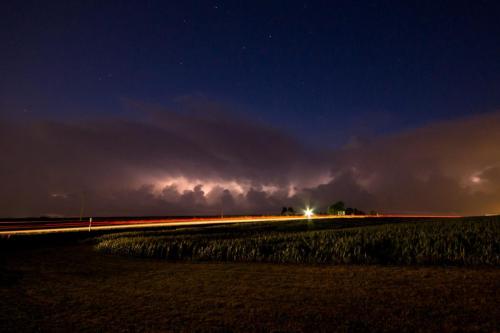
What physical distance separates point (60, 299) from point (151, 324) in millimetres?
3186

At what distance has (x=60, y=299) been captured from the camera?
24.5ft

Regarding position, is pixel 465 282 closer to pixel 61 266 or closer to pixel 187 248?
pixel 187 248

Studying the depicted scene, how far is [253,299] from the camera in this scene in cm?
731

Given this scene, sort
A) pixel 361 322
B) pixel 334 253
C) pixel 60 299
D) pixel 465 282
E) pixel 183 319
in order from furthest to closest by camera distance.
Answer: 1. pixel 334 253
2. pixel 465 282
3. pixel 60 299
4. pixel 183 319
5. pixel 361 322

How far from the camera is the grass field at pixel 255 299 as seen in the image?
5.64 meters

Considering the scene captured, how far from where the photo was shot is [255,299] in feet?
24.0

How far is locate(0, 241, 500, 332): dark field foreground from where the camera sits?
565 centimetres

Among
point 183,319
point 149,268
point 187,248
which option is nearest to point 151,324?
point 183,319

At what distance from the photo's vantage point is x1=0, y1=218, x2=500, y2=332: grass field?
5.64 metres

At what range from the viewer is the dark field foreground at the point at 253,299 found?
223 inches

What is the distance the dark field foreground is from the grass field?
2 centimetres

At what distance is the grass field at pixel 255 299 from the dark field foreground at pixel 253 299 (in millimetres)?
20

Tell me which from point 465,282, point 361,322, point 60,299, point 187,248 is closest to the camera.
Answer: point 361,322

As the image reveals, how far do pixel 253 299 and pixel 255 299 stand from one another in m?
0.05
